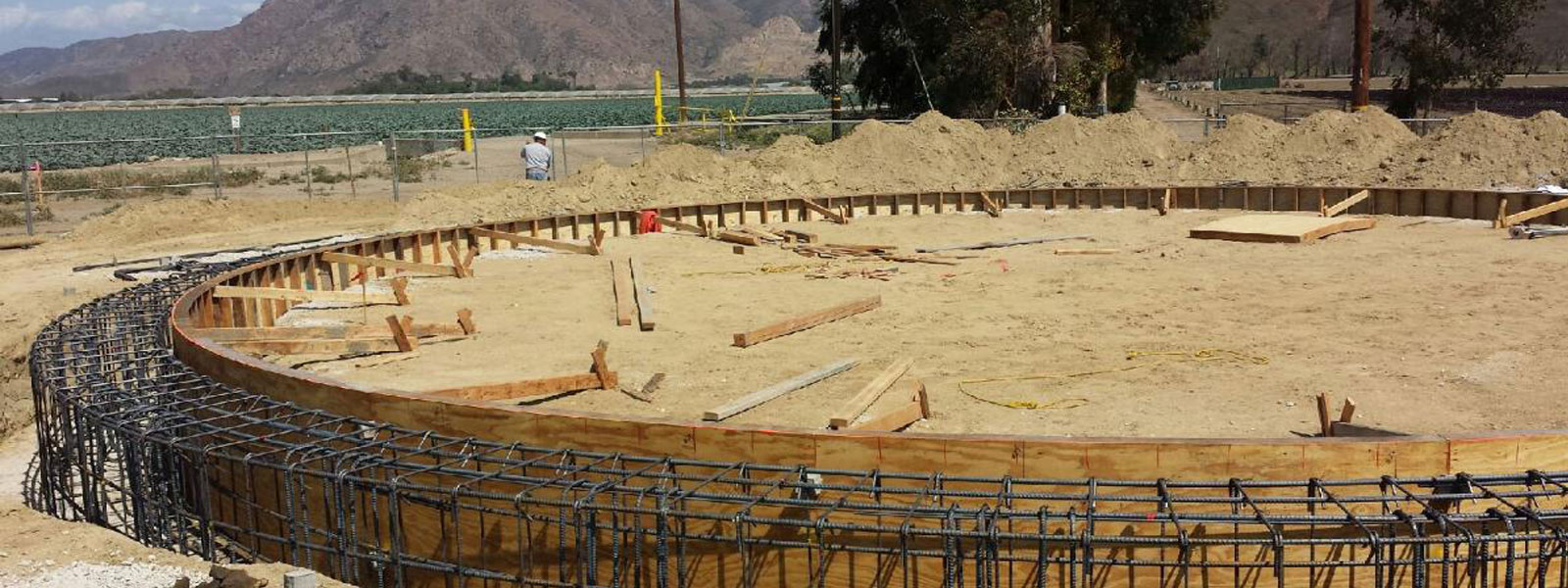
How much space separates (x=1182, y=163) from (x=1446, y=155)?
15.4 ft

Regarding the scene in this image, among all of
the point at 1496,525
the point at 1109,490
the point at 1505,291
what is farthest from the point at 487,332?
the point at 1505,291

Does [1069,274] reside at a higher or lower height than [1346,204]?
lower

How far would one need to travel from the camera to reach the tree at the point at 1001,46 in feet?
121

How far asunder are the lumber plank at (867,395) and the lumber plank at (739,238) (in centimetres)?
867

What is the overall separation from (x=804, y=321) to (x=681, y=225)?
8.61 meters

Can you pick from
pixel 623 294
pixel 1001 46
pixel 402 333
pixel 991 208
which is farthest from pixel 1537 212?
pixel 1001 46

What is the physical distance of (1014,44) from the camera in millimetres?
36844

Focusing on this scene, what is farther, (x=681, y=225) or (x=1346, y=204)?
(x=681, y=225)

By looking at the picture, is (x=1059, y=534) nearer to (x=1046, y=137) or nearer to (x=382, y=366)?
(x=382, y=366)

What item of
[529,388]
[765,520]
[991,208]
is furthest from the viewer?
[991,208]

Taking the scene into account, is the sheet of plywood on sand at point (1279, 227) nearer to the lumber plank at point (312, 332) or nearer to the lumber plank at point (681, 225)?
the lumber plank at point (681, 225)

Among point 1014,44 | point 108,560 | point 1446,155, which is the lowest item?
point 108,560

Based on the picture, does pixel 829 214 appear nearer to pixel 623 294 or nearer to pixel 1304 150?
pixel 623 294

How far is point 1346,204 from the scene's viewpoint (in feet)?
67.4
